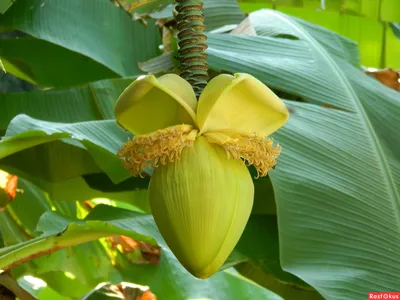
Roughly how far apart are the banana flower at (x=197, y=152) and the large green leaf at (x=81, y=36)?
59 centimetres

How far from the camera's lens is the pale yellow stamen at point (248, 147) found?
429 mm

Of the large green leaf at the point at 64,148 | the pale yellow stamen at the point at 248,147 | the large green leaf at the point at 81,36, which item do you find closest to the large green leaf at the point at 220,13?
the large green leaf at the point at 81,36

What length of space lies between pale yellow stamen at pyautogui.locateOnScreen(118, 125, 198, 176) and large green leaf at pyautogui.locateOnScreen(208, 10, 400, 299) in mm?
287

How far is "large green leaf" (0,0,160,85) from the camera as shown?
1.00 metres

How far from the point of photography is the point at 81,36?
3.39 ft

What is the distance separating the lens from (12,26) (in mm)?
982

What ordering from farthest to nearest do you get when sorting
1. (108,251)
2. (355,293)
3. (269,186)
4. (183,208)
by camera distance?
(108,251), (269,186), (355,293), (183,208)

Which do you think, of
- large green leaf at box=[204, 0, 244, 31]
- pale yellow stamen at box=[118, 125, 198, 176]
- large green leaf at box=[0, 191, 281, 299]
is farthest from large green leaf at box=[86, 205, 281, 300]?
large green leaf at box=[204, 0, 244, 31]

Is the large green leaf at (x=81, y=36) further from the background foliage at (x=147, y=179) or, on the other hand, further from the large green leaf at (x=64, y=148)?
A: the large green leaf at (x=64, y=148)

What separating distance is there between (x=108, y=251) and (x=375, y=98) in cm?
49

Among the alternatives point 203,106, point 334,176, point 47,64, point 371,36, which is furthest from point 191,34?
point 371,36

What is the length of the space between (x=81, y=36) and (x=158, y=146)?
657 millimetres

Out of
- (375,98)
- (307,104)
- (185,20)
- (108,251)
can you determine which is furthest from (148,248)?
(185,20)

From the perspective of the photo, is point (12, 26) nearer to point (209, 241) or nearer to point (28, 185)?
point (28, 185)
